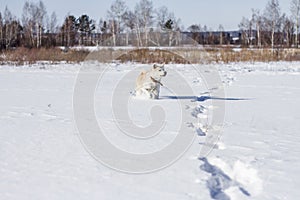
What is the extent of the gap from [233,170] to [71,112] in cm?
310

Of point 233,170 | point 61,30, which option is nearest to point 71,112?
point 233,170

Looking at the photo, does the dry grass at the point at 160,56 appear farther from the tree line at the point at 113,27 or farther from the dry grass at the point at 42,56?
the tree line at the point at 113,27

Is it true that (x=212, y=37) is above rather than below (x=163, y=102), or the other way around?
above

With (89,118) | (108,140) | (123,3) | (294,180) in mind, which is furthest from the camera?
(123,3)

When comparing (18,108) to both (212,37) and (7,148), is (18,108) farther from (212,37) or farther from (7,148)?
(212,37)

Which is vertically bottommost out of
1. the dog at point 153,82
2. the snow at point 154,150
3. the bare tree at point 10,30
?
→ the snow at point 154,150

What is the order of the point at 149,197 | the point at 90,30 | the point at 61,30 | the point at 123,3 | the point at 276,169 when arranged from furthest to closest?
1. the point at 90,30
2. the point at 61,30
3. the point at 123,3
4. the point at 276,169
5. the point at 149,197

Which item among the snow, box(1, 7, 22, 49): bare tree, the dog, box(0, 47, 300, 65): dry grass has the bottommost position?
the snow

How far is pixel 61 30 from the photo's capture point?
50438 mm

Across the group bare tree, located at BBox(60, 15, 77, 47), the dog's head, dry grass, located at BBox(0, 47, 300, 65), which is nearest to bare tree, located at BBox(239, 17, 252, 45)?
bare tree, located at BBox(60, 15, 77, 47)

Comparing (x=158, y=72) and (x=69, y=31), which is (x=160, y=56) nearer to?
(x=158, y=72)

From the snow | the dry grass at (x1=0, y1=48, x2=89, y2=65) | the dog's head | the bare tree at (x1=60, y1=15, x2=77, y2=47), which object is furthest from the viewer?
the bare tree at (x1=60, y1=15, x2=77, y2=47)

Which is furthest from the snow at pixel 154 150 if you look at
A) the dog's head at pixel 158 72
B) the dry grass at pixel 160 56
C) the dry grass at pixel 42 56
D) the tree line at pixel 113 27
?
the tree line at pixel 113 27

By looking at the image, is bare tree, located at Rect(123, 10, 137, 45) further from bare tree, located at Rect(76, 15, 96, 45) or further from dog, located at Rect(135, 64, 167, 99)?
dog, located at Rect(135, 64, 167, 99)
